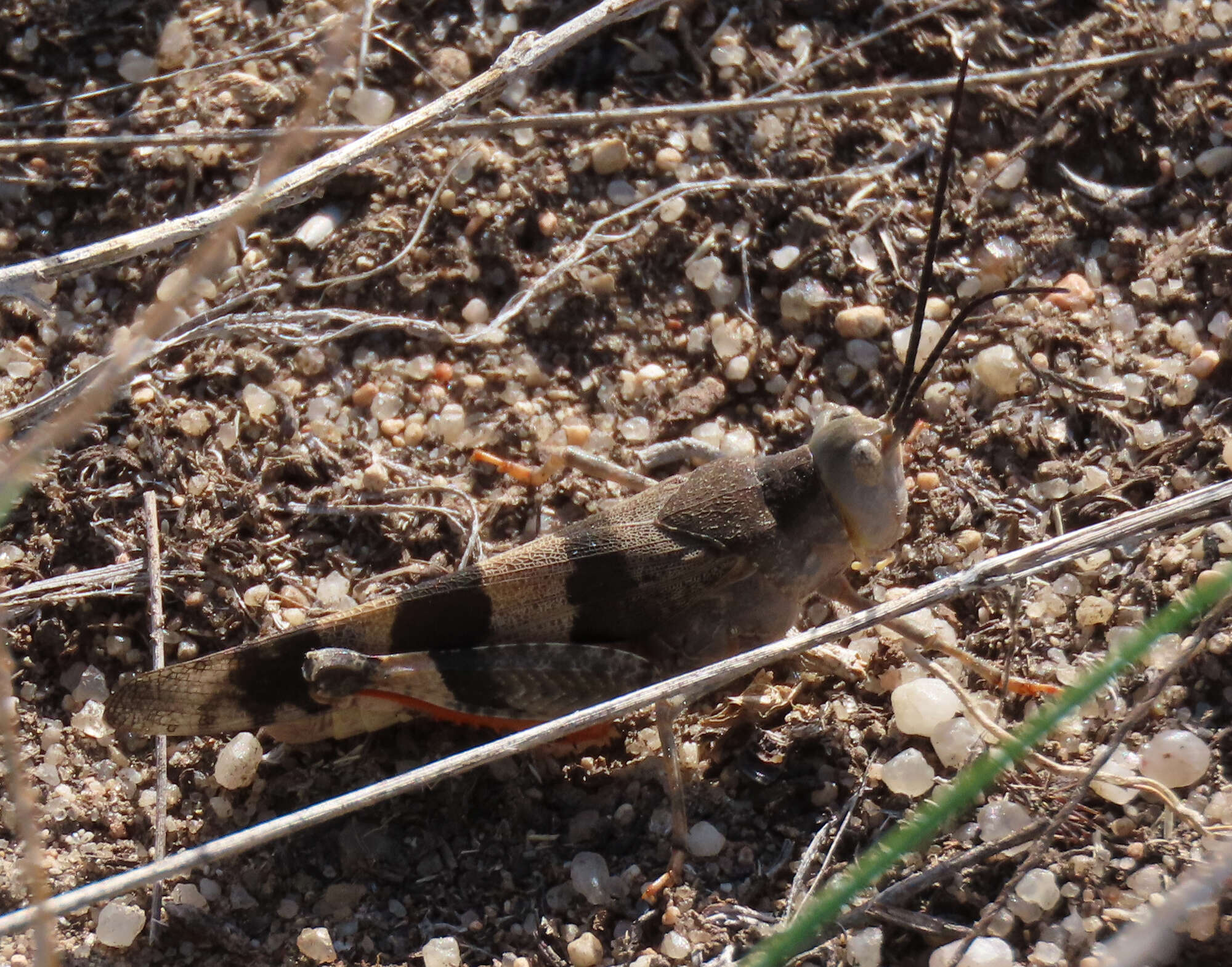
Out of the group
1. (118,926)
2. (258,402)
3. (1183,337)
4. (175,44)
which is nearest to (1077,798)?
(1183,337)

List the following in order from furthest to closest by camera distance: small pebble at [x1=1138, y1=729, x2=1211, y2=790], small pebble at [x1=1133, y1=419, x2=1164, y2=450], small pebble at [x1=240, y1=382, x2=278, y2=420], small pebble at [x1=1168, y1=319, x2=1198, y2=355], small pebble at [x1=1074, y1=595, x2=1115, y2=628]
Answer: small pebble at [x1=240, y1=382, x2=278, y2=420]
small pebble at [x1=1168, y1=319, x2=1198, y2=355]
small pebble at [x1=1133, y1=419, x2=1164, y2=450]
small pebble at [x1=1074, y1=595, x2=1115, y2=628]
small pebble at [x1=1138, y1=729, x2=1211, y2=790]

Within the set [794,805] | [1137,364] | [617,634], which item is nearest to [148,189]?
[617,634]

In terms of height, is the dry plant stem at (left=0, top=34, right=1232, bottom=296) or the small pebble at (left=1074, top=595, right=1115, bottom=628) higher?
the dry plant stem at (left=0, top=34, right=1232, bottom=296)

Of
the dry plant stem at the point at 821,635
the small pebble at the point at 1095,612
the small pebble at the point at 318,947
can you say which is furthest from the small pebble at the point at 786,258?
the small pebble at the point at 318,947

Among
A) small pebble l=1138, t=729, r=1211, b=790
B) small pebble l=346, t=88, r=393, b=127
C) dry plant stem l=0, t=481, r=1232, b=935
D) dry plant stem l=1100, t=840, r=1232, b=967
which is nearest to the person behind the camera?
dry plant stem l=1100, t=840, r=1232, b=967

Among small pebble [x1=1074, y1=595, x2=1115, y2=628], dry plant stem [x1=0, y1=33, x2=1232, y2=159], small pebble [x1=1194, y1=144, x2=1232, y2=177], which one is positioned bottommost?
small pebble [x1=1074, y1=595, x2=1115, y2=628]

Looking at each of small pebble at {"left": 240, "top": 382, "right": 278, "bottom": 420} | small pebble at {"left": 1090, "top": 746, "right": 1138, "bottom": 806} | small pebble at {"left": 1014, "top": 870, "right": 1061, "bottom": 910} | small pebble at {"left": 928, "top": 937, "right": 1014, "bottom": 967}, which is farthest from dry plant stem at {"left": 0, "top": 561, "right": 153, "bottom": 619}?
small pebble at {"left": 1090, "top": 746, "right": 1138, "bottom": 806}

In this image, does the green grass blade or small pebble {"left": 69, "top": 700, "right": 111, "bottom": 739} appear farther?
small pebble {"left": 69, "top": 700, "right": 111, "bottom": 739}

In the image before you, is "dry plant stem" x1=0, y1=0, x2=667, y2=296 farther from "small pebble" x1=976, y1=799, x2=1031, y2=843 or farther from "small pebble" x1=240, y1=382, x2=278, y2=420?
"small pebble" x1=976, y1=799, x2=1031, y2=843
